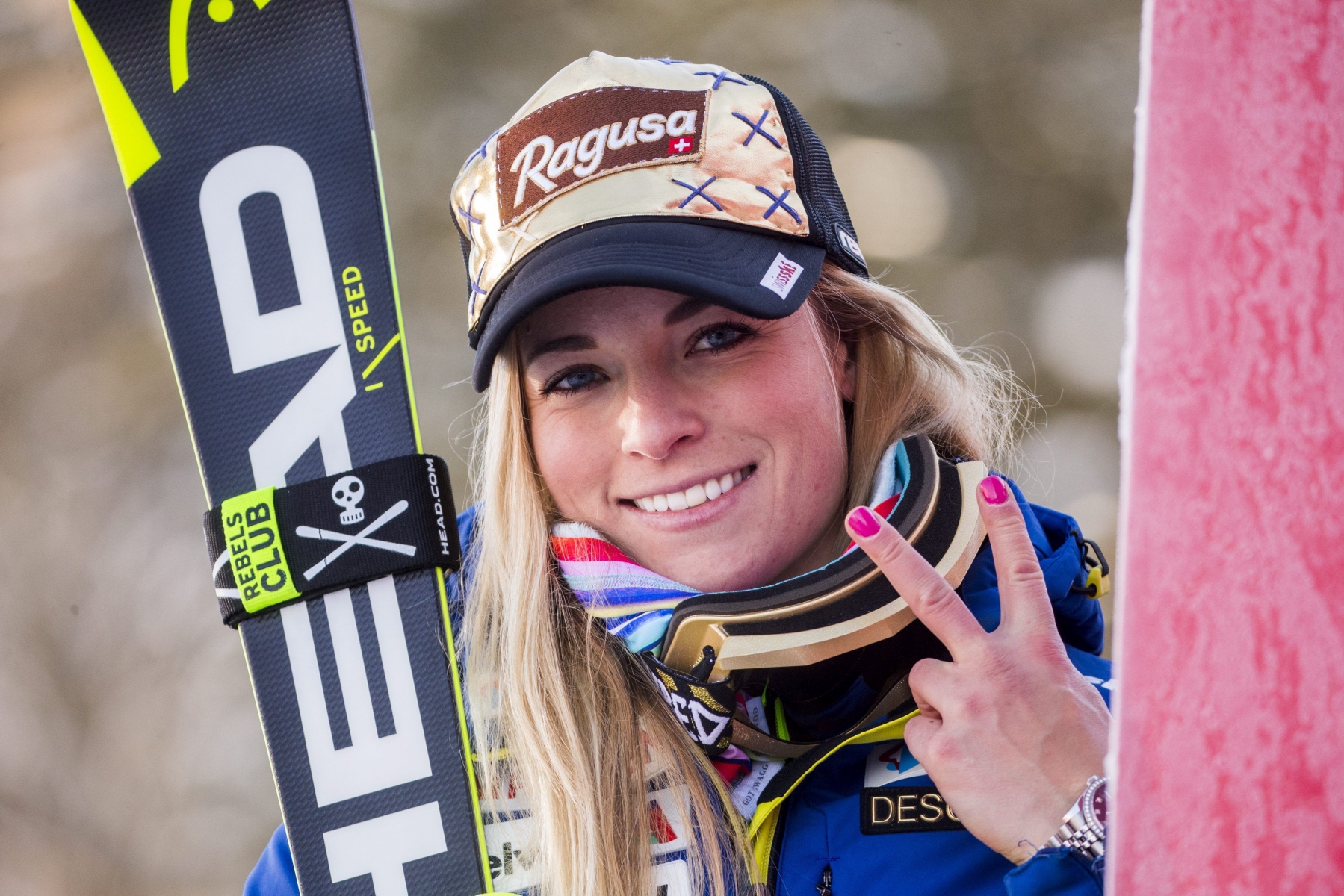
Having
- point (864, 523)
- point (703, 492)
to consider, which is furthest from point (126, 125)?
point (864, 523)

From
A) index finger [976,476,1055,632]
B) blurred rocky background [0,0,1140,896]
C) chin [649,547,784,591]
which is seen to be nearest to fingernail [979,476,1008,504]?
index finger [976,476,1055,632]

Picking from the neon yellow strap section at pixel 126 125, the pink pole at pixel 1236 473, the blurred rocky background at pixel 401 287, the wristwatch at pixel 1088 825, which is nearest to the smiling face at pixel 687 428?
the wristwatch at pixel 1088 825

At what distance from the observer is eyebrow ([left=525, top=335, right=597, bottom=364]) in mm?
1260

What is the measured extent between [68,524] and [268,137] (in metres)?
3.79

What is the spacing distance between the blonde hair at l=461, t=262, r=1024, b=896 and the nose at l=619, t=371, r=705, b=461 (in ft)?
0.61

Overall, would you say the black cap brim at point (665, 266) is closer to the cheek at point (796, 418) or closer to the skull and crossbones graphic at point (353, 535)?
the cheek at point (796, 418)

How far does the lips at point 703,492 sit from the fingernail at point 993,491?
340 millimetres

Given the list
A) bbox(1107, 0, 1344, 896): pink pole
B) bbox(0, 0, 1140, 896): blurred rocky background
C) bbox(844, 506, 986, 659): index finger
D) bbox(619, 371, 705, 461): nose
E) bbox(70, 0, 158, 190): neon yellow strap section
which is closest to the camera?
bbox(1107, 0, 1344, 896): pink pole

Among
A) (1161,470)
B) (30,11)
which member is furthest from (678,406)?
(30,11)

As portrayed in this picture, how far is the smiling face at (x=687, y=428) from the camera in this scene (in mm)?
1258

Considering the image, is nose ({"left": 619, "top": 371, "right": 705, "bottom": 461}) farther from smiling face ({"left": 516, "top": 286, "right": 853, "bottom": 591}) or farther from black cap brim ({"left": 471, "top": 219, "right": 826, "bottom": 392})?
black cap brim ({"left": 471, "top": 219, "right": 826, "bottom": 392})

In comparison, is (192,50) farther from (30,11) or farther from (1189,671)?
(30,11)

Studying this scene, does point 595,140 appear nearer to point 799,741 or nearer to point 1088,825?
point 799,741

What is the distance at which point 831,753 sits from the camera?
1.16 metres
